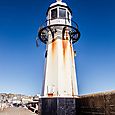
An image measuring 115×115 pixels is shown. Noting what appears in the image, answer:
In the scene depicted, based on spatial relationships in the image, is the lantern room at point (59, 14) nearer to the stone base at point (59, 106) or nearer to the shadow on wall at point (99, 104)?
the stone base at point (59, 106)

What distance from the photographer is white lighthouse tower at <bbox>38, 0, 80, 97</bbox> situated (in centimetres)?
1059

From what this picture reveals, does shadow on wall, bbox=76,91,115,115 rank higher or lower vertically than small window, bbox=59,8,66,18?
lower

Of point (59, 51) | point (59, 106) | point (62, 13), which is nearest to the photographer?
point (59, 106)

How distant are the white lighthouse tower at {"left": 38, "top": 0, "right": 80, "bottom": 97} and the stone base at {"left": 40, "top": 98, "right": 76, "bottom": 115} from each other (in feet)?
1.76

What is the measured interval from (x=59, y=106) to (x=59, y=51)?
3154mm

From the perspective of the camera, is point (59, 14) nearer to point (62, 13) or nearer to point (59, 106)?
point (62, 13)

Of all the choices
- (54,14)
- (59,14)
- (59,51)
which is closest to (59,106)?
(59,51)

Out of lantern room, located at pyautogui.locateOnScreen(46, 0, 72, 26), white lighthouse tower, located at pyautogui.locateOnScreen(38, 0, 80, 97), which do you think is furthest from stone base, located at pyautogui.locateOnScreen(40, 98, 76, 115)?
lantern room, located at pyautogui.locateOnScreen(46, 0, 72, 26)

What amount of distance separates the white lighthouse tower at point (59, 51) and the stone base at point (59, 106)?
1.76ft

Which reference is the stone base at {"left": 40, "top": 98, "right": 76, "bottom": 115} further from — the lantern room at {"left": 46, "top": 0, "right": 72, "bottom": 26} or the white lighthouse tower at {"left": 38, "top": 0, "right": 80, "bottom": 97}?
the lantern room at {"left": 46, "top": 0, "right": 72, "bottom": 26}

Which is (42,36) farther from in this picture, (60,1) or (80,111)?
(80,111)

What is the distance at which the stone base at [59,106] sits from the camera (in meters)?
9.47

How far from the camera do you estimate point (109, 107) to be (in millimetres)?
5586

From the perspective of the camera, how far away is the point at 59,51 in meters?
11.1
